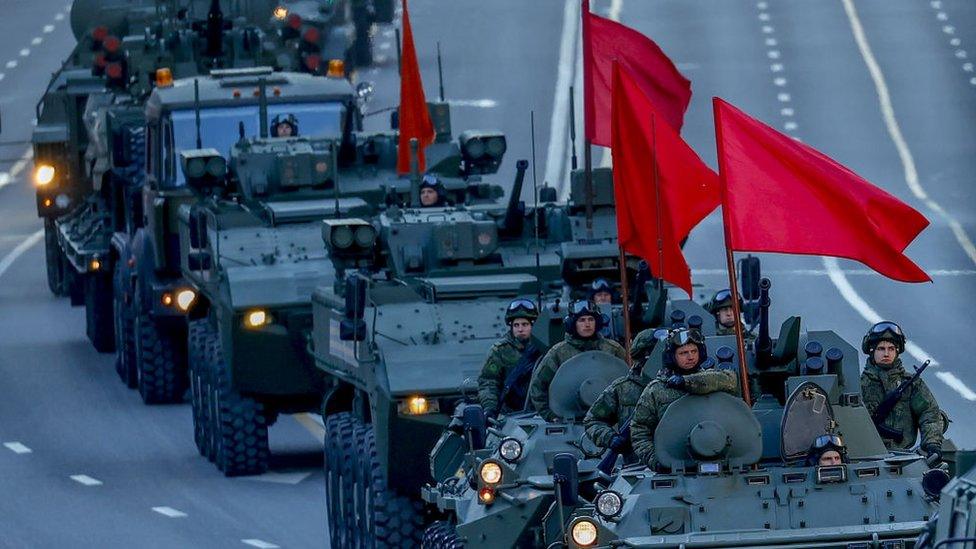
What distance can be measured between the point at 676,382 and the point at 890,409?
2.89 meters

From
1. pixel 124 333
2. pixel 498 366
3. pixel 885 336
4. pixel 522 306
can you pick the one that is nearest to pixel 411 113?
pixel 124 333

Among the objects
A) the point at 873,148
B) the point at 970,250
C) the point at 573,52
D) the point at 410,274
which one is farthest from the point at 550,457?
the point at 573,52

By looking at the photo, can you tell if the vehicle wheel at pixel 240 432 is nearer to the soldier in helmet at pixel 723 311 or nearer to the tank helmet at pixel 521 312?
the tank helmet at pixel 521 312

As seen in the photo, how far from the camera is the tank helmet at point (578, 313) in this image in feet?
67.9

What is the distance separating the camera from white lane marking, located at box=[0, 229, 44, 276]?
48156 mm

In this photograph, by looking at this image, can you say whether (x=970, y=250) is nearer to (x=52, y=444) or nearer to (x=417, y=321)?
(x=52, y=444)

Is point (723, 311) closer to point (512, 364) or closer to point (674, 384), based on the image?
point (512, 364)

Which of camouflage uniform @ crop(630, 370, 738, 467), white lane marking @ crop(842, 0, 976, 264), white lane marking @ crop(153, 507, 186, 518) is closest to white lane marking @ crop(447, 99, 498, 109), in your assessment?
white lane marking @ crop(842, 0, 976, 264)

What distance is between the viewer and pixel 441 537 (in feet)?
66.4

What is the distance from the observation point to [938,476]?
17.0 m

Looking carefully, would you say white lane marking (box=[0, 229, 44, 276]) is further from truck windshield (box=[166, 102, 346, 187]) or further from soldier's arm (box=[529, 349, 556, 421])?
soldier's arm (box=[529, 349, 556, 421])

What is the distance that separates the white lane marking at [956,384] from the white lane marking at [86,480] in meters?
8.98

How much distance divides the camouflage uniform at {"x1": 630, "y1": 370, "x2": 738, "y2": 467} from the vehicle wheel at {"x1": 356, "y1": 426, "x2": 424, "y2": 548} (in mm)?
5235

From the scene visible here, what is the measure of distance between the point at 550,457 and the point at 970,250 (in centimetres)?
2552
